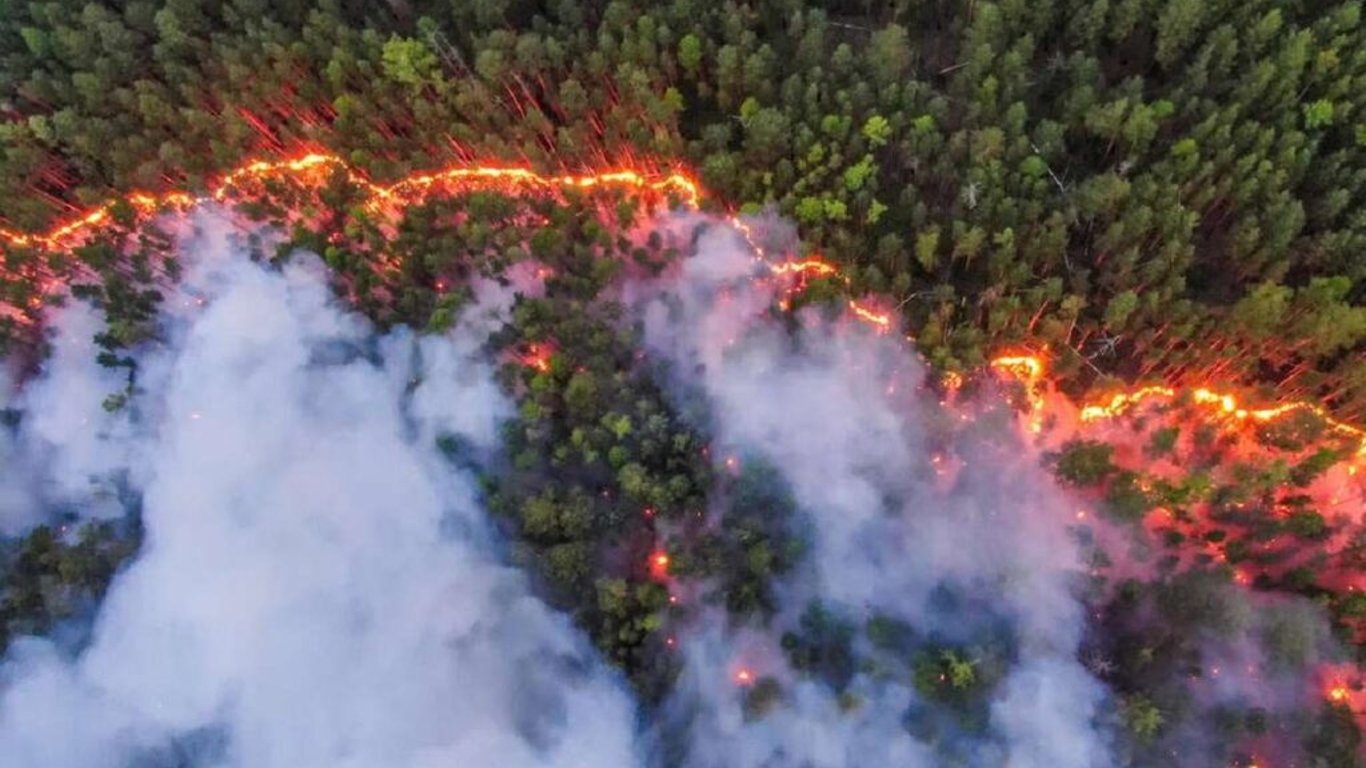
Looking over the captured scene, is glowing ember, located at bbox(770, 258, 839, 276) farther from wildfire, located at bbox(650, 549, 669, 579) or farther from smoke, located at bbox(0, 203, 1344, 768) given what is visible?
wildfire, located at bbox(650, 549, 669, 579)

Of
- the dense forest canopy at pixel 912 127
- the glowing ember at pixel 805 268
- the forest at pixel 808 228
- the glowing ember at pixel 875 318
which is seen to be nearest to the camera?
the forest at pixel 808 228

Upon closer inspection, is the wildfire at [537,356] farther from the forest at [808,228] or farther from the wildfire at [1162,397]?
the wildfire at [1162,397]

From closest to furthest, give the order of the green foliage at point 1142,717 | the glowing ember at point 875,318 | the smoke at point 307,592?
the green foliage at point 1142,717 < the smoke at point 307,592 < the glowing ember at point 875,318

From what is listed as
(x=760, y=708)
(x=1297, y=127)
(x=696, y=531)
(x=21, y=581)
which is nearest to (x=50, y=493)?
(x=21, y=581)

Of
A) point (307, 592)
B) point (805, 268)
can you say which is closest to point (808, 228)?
point (805, 268)

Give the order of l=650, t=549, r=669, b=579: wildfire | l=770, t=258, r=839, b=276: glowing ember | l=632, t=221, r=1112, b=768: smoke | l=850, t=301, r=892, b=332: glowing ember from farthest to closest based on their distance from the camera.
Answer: l=770, t=258, r=839, b=276: glowing ember < l=850, t=301, r=892, b=332: glowing ember < l=650, t=549, r=669, b=579: wildfire < l=632, t=221, r=1112, b=768: smoke

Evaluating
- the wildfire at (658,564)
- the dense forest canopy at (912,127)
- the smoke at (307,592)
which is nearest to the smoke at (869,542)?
the wildfire at (658,564)

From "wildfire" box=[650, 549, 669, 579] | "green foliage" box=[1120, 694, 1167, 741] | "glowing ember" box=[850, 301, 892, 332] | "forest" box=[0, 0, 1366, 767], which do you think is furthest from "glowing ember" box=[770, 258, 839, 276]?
"green foliage" box=[1120, 694, 1167, 741]
